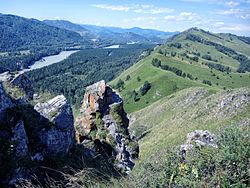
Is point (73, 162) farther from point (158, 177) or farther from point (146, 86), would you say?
point (146, 86)

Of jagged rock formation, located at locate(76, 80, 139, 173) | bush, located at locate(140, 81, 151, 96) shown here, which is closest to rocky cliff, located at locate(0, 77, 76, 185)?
jagged rock formation, located at locate(76, 80, 139, 173)

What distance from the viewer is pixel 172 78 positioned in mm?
177875

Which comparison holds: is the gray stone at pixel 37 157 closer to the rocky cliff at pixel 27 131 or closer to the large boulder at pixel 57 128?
the rocky cliff at pixel 27 131

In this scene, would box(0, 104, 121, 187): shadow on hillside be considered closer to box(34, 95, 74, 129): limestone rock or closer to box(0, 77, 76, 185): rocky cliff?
box(0, 77, 76, 185): rocky cliff

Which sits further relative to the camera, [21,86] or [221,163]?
[21,86]

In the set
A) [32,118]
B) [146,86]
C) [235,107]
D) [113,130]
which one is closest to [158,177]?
[32,118]

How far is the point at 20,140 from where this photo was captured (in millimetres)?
21062

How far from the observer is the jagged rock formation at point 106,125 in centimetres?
3845

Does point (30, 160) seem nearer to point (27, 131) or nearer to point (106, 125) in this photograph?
point (27, 131)

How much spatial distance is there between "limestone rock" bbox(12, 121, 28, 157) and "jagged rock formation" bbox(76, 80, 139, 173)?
15.0 meters

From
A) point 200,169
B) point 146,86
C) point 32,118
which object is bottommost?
point 146,86

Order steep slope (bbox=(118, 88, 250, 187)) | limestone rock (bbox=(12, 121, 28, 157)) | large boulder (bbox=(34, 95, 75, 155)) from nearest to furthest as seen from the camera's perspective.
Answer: steep slope (bbox=(118, 88, 250, 187))
limestone rock (bbox=(12, 121, 28, 157))
large boulder (bbox=(34, 95, 75, 155))

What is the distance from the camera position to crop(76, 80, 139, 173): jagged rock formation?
126 ft

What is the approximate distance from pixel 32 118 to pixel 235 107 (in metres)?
55.0
